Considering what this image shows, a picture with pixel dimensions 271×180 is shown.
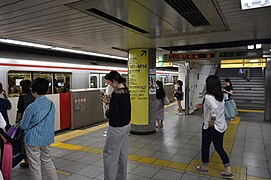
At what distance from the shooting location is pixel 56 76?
7.33 m

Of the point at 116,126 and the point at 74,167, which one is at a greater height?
the point at 116,126

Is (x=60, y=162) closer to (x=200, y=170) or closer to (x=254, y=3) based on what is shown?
(x=200, y=170)

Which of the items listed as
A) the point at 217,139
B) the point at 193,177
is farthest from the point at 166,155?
the point at 217,139

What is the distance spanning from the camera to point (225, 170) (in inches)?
141

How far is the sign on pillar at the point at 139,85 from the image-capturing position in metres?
6.14

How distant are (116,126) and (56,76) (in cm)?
523

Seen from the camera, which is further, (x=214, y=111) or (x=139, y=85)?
(x=139, y=85)

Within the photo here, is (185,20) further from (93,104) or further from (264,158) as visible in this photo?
(93,104)

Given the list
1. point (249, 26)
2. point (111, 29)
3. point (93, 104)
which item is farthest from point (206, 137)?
point (93, 104)

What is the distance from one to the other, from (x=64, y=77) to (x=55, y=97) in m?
1.27

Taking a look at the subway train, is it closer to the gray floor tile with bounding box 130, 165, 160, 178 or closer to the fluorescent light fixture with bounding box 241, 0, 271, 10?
the gray floor tile with bounding box 130, 165, 160, 178

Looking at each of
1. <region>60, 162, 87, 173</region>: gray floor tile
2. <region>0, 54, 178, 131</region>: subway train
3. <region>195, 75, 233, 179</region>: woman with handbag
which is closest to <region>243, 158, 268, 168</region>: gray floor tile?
<region>195, 75, 233, 179</region>: woman with handbag

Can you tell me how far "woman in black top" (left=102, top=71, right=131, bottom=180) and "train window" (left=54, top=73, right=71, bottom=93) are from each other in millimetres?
5000

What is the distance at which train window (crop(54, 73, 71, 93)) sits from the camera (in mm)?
7336
